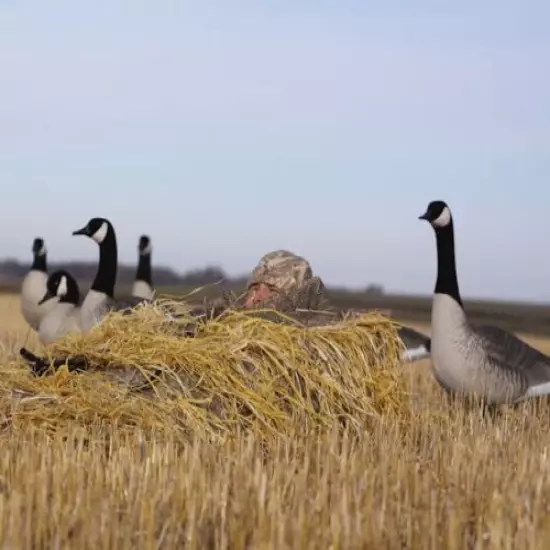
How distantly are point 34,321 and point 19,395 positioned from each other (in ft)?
44.6

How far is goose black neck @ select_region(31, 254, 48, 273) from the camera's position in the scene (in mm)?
23656

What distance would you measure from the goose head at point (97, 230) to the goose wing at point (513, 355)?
801 centimetres

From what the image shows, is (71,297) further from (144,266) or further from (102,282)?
(144,266)

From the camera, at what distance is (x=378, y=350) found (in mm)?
9297

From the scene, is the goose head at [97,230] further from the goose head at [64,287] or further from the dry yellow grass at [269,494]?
the dry yellow grass at [269,494]

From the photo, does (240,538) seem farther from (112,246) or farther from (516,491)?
(112,246)

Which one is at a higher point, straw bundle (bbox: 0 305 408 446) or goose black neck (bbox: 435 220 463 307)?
goose black neck (bbox: 435 220 463 307)

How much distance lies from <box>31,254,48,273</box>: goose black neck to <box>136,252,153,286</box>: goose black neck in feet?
7.04

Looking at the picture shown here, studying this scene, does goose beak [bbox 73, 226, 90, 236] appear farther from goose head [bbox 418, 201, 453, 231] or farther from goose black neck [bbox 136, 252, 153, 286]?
goose head [bbox 418, 201, 453, 231]

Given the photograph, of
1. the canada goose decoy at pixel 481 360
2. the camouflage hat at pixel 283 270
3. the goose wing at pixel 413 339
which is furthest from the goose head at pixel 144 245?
the camouflage hat at pixel 283 270

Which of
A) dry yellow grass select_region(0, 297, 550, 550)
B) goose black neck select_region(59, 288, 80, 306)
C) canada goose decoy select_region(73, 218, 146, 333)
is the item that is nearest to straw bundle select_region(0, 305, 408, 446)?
dry yellow grass select_region(0, 297, 550, 550)

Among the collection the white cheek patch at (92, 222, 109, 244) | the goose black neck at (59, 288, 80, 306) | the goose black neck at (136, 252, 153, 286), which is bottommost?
the goose black neck at (59, 288, 80, 306)

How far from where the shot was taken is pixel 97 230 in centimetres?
1883

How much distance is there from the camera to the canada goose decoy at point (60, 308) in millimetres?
16531
